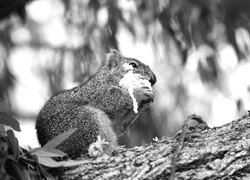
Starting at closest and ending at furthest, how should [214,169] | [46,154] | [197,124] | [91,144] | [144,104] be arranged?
[214,169]
[46,154]
[197,124]
[91,144]
[144,104]

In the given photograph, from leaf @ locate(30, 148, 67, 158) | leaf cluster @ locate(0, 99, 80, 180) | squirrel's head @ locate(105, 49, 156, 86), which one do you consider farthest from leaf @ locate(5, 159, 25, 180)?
squirrel's head @ locate(105, 49, 156, 86)

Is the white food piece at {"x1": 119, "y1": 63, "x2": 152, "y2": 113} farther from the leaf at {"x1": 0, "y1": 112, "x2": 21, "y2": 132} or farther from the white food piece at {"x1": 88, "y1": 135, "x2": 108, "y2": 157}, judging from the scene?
the leaf at {"x1": 0, "y1": 112, "x2": 21, "y2": 132}

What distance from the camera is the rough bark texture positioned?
1851 millimetres

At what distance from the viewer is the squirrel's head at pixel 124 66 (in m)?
3.62

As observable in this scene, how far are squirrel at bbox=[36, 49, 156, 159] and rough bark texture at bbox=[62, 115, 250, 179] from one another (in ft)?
2.06

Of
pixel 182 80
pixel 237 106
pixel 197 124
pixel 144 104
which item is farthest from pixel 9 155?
pixel 182 80

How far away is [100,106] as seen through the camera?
3174 millimetres

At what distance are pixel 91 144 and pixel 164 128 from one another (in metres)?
1.34

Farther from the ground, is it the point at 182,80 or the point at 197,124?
the point at 182,80

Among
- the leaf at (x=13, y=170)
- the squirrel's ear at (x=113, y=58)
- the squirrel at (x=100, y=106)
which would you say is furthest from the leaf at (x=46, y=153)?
the squirrel's ear at (x=113, y=58)

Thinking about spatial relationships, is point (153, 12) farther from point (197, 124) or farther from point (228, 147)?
point (228, 147)

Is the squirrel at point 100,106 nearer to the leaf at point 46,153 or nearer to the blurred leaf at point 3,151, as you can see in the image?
the leaf at point 46,153

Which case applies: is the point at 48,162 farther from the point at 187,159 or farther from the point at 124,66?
the point at 124,66

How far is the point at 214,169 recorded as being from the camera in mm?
1846
